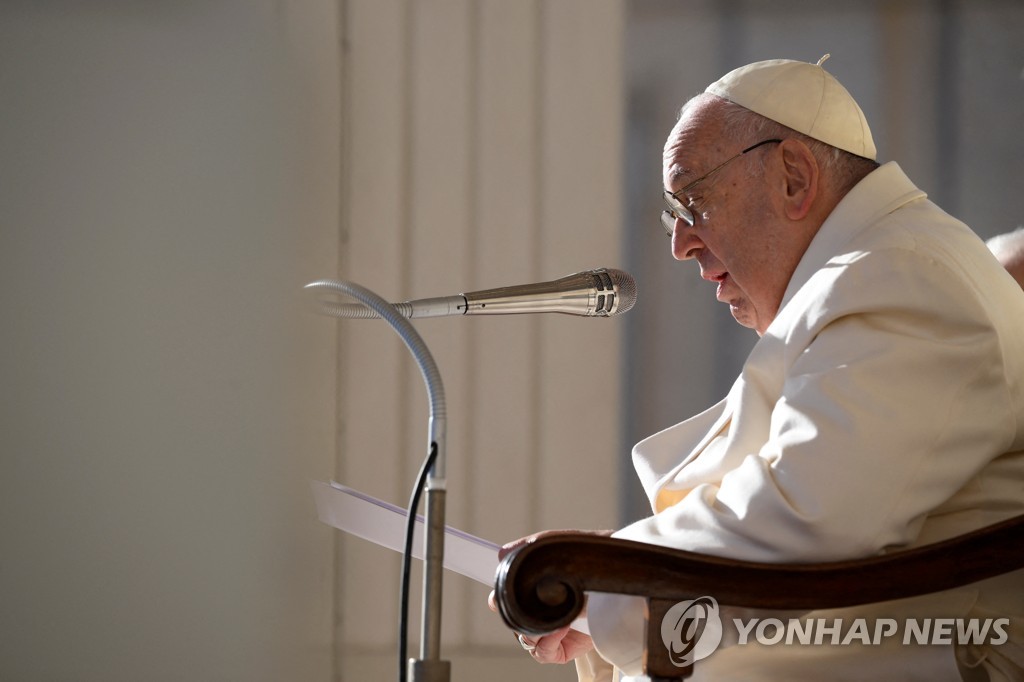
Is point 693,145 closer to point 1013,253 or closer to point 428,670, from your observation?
point 1013,253

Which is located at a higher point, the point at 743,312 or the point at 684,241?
the point at 684,241

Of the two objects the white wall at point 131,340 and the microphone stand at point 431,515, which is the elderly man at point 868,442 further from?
the white wall at point 131,340

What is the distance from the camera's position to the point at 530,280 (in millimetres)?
3430

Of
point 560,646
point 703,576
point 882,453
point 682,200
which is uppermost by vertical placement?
point 682,200

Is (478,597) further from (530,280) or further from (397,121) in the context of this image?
(397,121)

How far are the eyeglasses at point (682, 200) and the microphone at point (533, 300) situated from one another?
0.44 m

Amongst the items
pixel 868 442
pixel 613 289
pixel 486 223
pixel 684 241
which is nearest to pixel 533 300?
pixel 613 289

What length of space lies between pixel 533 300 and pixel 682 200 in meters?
0.58

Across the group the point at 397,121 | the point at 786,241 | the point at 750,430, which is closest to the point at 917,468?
the point at 750,430

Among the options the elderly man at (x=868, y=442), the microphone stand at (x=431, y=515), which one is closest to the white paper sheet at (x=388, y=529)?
the elderly man at (x=868, y=442)

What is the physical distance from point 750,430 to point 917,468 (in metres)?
0.34

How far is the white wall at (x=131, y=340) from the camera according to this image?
5.80 ft

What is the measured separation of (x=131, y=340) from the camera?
77.5 inches

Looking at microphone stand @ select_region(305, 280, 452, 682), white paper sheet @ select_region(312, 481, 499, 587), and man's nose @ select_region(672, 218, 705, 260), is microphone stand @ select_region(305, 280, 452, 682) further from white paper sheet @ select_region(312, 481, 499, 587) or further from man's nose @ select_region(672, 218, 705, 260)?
man's nose @ select_region(672, 218, 705, 260)
